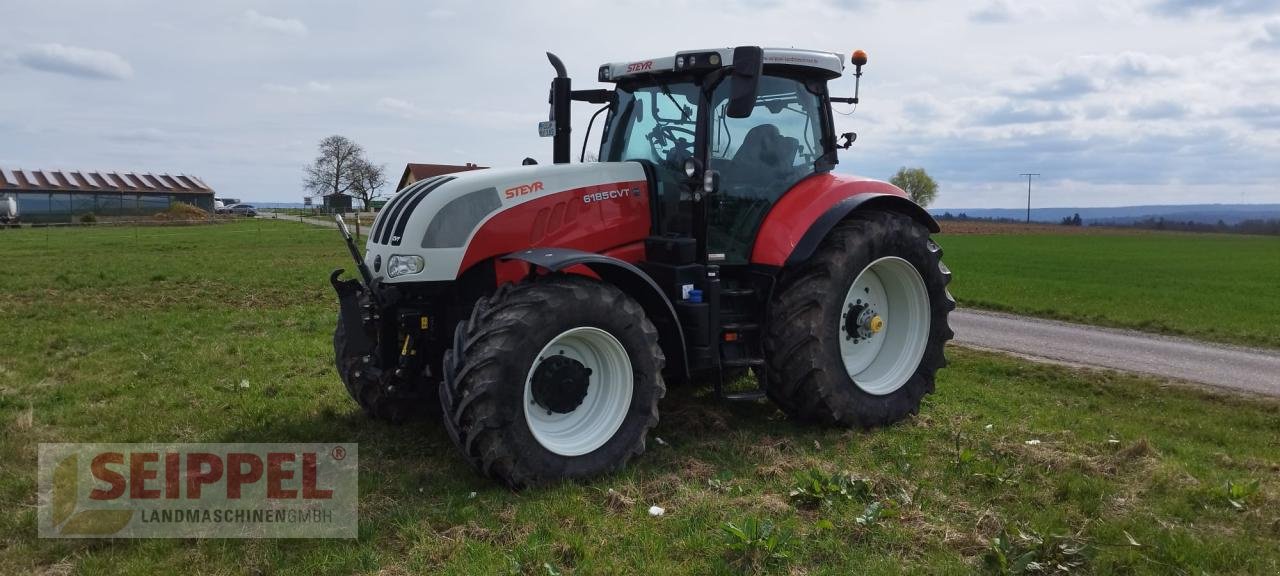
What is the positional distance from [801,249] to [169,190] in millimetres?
85544

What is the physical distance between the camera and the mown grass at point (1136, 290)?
13.8m

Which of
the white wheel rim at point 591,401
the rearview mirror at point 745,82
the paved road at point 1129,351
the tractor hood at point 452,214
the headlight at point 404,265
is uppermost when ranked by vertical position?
the rearview mirror at point 745,82

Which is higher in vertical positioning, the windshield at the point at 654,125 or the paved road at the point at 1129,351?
the windshield at the point at 654,125

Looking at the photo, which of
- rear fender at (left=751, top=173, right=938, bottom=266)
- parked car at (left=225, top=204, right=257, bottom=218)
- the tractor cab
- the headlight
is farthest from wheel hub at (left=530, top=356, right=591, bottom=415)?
parked car at (left=225, top=204, right=257, bottom=218)

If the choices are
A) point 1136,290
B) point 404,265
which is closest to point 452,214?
point 404,265

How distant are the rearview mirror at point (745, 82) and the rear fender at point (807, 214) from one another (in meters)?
1.11

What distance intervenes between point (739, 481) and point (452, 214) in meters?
2.39

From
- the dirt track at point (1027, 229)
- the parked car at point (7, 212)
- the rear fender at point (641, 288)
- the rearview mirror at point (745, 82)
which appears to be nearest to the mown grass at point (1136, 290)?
the rear fender at point (641, 288)

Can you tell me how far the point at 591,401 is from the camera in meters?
5.42

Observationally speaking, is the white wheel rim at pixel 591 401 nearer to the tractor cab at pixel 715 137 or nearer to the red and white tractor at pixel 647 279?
the red and white tractor at pixel 647 279

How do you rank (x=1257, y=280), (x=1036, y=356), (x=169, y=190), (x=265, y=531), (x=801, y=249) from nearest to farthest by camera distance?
(x=265, y=531) < (x=801, y=249) < (x=1036, y=356) < (x=1257, y=280) < (x=169, y=190)

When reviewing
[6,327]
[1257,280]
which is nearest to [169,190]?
[6,327]

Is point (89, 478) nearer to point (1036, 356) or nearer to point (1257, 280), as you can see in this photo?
point (1036, 356)

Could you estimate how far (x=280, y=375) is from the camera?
8.15 m
